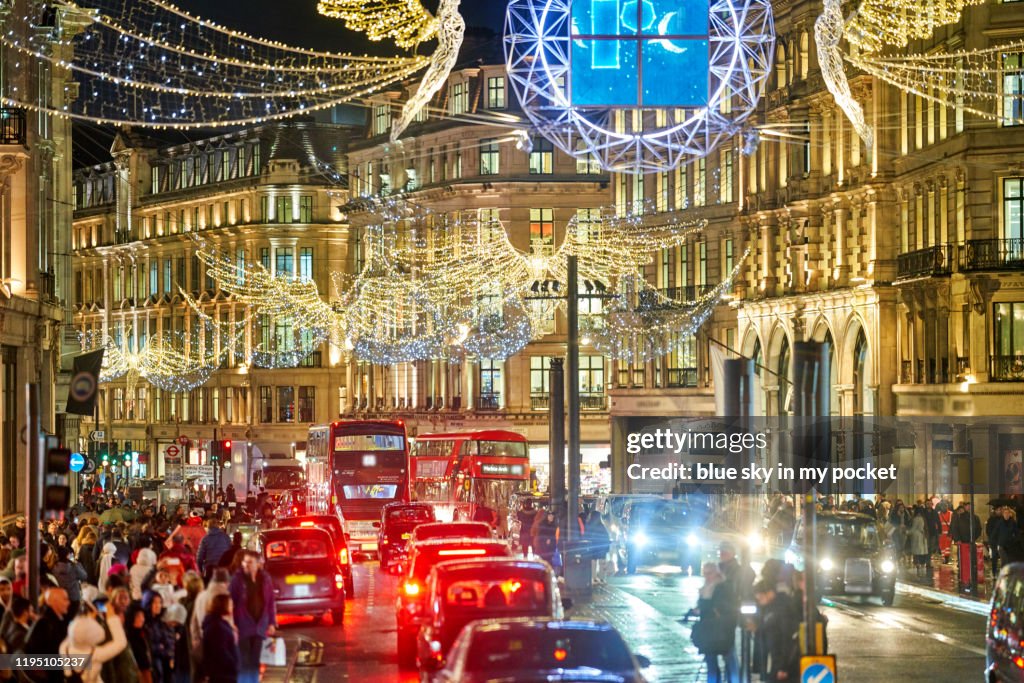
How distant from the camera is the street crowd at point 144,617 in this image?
16109 millimetres

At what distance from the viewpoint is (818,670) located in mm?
16375

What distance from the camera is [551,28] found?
22.9 metres

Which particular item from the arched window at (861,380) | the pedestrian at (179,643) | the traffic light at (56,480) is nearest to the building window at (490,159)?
the arched window at (861,380)

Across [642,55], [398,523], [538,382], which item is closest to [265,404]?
[538,382]

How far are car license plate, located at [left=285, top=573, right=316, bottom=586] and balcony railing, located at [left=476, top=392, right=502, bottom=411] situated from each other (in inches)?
2439

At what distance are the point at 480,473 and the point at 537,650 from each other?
144ft

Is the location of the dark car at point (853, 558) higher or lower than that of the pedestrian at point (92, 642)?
lower

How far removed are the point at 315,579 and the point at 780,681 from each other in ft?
41.6

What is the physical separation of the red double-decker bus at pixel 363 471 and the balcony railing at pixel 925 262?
14720 millimetres

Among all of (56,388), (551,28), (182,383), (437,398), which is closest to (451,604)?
(551,28)

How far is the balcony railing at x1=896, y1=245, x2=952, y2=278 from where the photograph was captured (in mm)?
51094

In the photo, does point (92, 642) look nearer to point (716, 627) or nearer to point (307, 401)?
point (716, 627)

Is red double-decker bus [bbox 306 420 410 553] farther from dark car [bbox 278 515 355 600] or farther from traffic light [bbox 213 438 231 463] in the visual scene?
dark car [bbox 278 515 355 600]

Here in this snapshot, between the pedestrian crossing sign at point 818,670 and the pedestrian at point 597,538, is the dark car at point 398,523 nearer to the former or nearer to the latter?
the pedestrian at point 597,538
